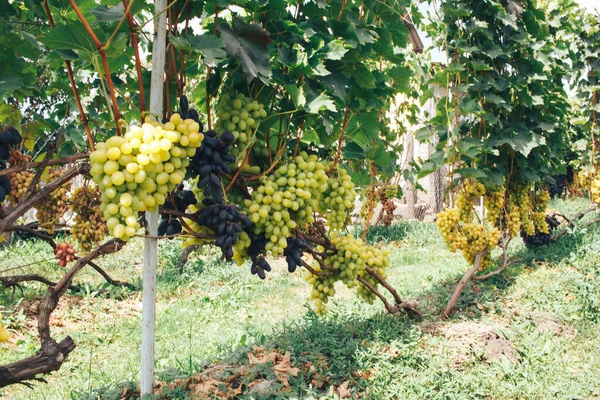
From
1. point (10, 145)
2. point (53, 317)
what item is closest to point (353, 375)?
point (10, 145)

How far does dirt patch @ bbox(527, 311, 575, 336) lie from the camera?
11.8ft

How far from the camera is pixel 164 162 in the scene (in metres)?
1.54

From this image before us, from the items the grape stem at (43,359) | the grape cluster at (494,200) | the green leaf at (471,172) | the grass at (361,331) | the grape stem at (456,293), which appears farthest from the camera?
the grape cluster at (494,200)

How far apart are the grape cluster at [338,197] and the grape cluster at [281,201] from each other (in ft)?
0.95

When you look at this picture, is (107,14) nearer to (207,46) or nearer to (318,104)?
(207,46)

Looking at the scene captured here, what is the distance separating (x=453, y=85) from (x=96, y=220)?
9.79ft

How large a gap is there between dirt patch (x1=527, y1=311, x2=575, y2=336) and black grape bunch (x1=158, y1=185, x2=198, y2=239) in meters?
2.87

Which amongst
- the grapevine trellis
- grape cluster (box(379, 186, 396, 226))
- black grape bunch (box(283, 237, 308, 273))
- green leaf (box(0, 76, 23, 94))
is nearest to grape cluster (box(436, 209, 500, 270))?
the grapevine trellis

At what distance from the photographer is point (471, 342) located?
3305 millimetres

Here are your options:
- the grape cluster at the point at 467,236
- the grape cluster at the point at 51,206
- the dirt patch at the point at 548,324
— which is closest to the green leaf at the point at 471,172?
the grape cluster at the point at 467,236

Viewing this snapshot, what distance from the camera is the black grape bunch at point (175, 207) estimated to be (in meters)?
1.92

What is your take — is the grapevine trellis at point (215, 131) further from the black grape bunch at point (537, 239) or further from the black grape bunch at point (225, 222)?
the black grape bunch at point (537, 239)

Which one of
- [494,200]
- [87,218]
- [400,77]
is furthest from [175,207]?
[494,200]

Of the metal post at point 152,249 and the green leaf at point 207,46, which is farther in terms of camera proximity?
the metal post at point 152,249
